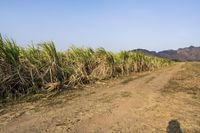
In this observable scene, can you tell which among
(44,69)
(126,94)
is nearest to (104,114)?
(126,94)

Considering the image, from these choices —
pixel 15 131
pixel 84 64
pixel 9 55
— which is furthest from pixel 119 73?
pixel 15 131

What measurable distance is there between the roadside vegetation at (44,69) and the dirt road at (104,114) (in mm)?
1386

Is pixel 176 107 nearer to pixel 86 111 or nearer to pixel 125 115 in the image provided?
pixel 125 115

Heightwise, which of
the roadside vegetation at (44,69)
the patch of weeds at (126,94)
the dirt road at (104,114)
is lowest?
the dirt road at (104,114)

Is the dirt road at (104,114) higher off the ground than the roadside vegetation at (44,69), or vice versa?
the roadside vegetation at (44,69)

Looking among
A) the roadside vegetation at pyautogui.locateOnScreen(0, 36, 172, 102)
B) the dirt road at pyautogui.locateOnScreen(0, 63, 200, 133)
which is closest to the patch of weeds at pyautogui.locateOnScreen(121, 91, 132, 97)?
the dirt road at pyautogui.locateOnScreen(0, 63, 200, 133)

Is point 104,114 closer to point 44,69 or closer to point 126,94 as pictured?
point 126,94

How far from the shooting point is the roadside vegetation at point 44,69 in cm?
962

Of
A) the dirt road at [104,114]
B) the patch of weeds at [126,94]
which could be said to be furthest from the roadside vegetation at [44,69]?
the patch of weeds at [126,94]

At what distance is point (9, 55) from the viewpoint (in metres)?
9.88

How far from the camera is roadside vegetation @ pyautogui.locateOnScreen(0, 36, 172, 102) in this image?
9617mm

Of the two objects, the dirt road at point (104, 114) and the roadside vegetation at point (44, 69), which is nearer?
the dirt road at point (104, 114)

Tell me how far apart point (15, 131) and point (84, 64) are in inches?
328

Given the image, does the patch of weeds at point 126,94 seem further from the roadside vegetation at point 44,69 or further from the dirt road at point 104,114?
the roadside vegetation at point 44,69
